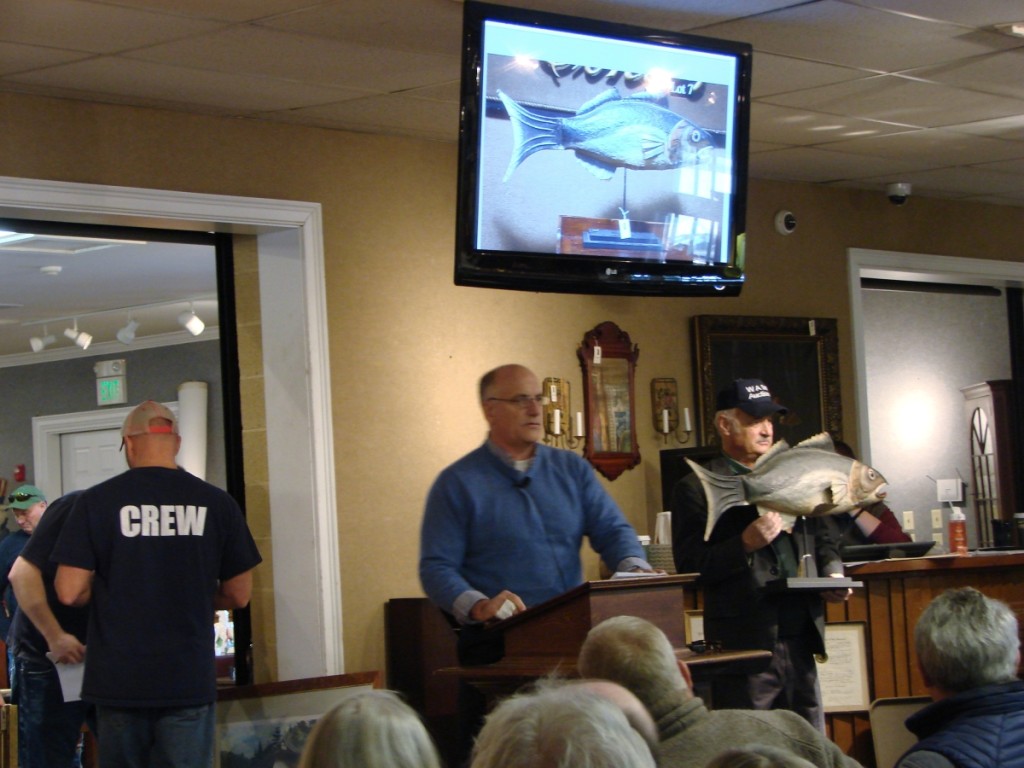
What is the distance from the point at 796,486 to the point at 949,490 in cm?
641

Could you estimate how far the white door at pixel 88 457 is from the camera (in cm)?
1196

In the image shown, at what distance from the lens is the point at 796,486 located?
170 inches

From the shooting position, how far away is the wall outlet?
33.7 feet

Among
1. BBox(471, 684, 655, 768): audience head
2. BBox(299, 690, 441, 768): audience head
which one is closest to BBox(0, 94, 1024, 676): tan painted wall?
BBox(299, 690, 441, 768): audience head

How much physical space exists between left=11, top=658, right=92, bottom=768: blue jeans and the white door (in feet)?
22.2

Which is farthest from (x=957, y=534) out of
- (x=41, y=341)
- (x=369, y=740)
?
(x=41, y=341)

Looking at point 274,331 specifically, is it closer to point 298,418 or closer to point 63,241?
point 298,418

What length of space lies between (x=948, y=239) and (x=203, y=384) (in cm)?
609

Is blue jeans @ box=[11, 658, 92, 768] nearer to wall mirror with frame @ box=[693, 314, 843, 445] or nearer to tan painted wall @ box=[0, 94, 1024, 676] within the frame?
tan painted wall @ box=[0, 94, 1024, 676]

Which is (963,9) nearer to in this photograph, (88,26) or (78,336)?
(88,26)

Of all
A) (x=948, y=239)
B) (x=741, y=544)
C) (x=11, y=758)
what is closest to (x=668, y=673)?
(x=741, y=544)

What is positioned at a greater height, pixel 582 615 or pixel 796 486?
pixel 796 486

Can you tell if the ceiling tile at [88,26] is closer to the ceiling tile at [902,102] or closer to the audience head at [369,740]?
the ceiling tile at [902,102]

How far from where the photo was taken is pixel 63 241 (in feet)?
26.2
